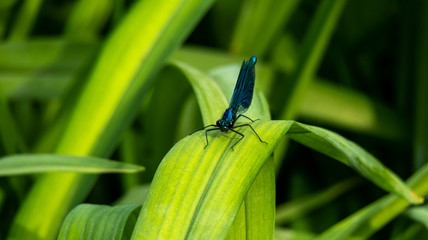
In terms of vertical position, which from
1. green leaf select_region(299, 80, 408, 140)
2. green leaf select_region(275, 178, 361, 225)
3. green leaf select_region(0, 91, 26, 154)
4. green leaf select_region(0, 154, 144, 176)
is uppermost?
green leaf select_region(299, 80, 408, 140)

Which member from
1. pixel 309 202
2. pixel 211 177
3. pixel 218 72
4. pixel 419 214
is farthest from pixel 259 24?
pixel 211 177

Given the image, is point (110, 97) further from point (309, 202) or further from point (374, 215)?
point (309, 202)

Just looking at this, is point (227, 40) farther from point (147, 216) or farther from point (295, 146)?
point (147, 216)

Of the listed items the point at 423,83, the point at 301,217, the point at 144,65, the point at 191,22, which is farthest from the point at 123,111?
the point at 423,83

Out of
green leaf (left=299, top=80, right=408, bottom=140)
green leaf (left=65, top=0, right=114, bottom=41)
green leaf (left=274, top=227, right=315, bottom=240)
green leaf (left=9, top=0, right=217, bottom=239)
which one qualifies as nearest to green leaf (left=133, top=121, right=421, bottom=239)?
green leaf (left=9, top=0, right=217, bottom=239)

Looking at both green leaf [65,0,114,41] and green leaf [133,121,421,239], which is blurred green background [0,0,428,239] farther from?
green leaf [133,121,421,239]

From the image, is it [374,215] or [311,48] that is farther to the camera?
[311,48]
